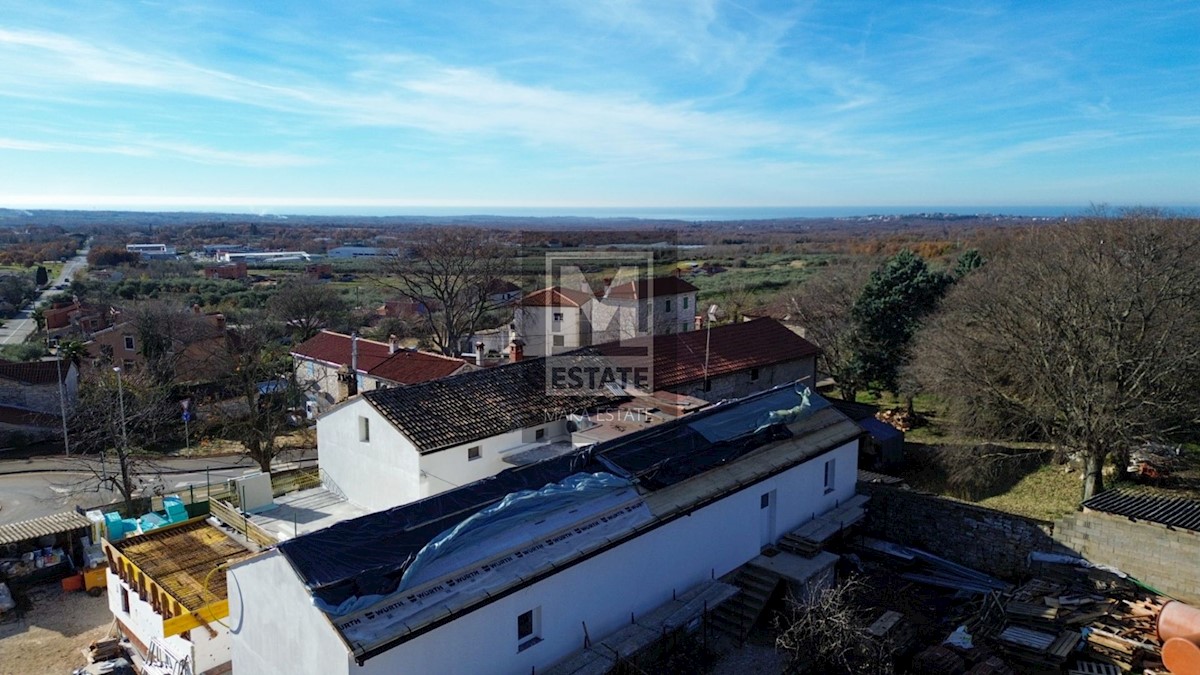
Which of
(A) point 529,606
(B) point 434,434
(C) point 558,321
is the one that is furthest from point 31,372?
(A) point 529,606


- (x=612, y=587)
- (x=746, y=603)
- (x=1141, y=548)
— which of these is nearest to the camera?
(x=612, y=587)

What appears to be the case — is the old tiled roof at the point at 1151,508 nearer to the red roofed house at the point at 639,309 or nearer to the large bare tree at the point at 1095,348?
the large bare tree at the point at 1095,348

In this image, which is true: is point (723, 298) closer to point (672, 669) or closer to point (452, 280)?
point (452, 280)

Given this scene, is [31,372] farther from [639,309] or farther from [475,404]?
[639,309]

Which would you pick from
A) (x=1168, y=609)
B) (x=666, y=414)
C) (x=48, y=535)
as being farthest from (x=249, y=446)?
(x=1168, y=609)

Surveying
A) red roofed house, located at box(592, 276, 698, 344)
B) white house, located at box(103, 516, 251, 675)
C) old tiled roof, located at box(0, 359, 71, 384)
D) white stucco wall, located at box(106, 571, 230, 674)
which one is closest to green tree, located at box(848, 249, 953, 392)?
red roofed house, located at box(592, 276, 698, 344)

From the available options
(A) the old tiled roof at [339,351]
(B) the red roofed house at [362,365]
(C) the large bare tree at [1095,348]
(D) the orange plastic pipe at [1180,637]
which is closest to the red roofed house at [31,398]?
(A) the old tiled roof at [339,351]
